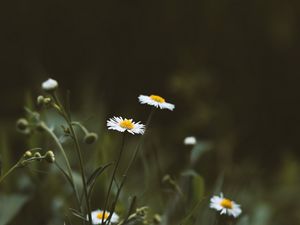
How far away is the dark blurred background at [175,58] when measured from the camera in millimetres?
2447

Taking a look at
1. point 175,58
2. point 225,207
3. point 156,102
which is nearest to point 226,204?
point 225,207

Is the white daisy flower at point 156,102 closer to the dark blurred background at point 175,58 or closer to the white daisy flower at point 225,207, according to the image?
the white daisy flower at point 225,207

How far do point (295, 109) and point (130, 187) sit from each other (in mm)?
1187

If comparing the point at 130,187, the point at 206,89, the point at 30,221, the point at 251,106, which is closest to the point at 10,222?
the point at 30,221

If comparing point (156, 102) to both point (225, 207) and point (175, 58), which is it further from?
point (175, 58)

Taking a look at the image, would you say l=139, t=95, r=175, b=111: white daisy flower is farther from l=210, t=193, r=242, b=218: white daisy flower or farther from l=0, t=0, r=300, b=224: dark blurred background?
l=0, t=0, r=300, b=224: dark blurred background

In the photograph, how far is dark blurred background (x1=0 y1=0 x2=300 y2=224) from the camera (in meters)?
2.45

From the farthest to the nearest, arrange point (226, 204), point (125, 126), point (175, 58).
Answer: point (175, 58), point (226, 204), point (125, 126)

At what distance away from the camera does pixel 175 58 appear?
251 centimetres

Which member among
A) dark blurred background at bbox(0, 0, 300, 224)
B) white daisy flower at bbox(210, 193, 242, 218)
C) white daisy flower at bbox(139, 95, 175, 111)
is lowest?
white daisy flower at bbox(210, 193, 242, 218)

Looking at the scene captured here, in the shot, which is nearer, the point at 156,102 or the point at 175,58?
the point at 156,102

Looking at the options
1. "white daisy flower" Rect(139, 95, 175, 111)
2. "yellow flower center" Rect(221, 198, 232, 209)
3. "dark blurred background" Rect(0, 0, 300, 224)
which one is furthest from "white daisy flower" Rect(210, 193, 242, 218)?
"dark blurred background" Rect(0, 0, 300, 224)

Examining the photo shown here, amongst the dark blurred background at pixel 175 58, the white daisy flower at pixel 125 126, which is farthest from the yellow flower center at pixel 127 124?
the dark blurred background at pixel 175 58

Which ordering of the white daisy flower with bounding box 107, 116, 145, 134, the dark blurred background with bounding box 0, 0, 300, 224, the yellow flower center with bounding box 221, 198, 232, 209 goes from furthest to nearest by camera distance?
1. the dark blurred background with bounding box 0, 0, 300, 224
2. the yellow flower center with bounding box 221, 198, 232, 209
3. the white daisy flower with bounding box 107, 116, 145, 134
